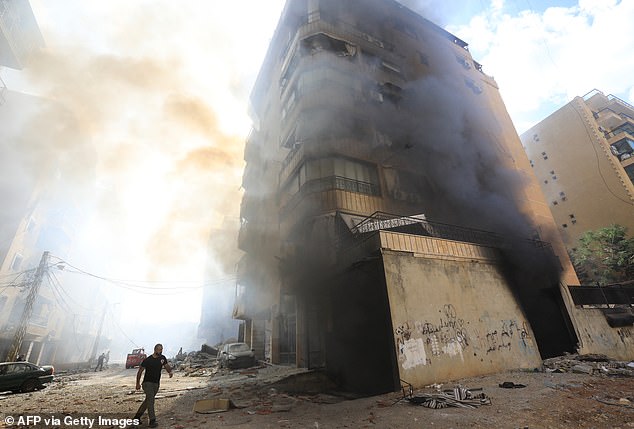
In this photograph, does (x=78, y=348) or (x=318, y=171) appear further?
(x=78, y=348)

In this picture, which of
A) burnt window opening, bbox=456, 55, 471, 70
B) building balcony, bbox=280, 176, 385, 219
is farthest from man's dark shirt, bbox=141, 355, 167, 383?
burnt window opening, bbox=456, 55, 471, 70

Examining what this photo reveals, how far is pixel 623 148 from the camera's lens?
3056 cm

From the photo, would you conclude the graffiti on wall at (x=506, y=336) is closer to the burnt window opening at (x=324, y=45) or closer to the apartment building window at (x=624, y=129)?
the burnt window opening at (x=324, y=45)

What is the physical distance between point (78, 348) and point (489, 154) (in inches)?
1959

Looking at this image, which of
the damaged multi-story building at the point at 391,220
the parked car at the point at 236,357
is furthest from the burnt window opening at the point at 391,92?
the parked car at the point at 236,357

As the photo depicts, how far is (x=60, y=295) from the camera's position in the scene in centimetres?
2891

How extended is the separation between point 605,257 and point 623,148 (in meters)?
17.2

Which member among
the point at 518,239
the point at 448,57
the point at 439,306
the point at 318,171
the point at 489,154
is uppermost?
the point at 448,57

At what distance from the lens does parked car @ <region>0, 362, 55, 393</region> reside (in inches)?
371

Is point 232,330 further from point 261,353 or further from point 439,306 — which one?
point 439,306

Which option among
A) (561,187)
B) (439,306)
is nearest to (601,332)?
(439,306)

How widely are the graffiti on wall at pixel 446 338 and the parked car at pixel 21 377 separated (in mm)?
13636

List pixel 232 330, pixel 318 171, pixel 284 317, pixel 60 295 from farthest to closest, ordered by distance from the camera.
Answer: pixel 232 330 < pixel 60 295 < pixel 284 317 < pixel 318 171

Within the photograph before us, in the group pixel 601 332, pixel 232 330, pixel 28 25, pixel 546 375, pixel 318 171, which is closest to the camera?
pixel 546 375
